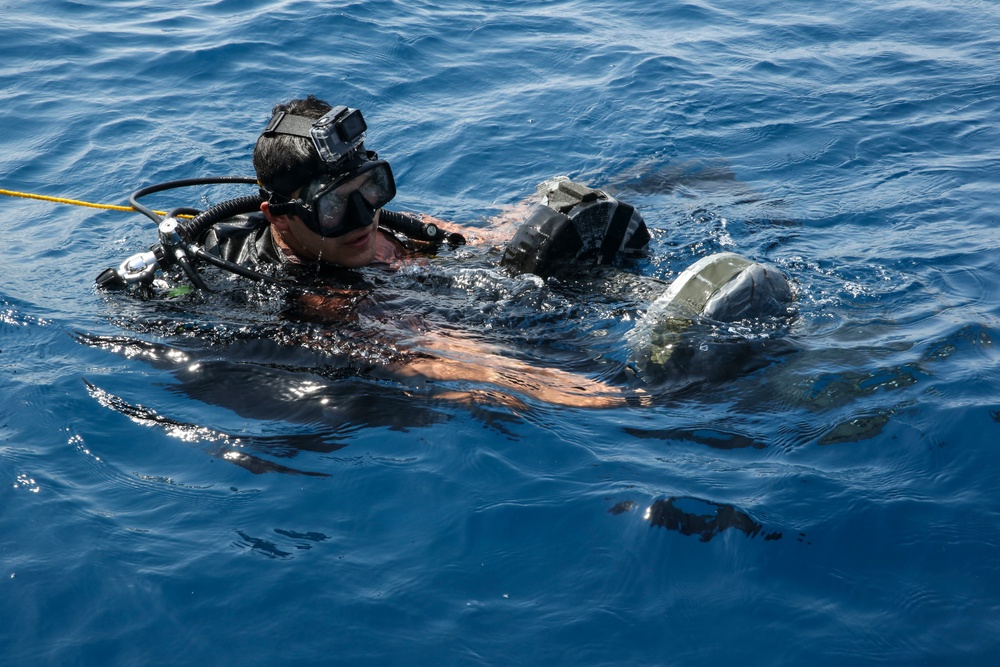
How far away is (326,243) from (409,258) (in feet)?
2.18

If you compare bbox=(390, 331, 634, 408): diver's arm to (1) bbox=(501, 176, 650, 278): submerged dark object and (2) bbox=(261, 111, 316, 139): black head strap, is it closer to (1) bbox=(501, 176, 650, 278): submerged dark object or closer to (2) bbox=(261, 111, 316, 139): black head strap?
(1) bbox=(501, 176, 650, 278): submerged dark object

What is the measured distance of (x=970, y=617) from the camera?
9.12 feet

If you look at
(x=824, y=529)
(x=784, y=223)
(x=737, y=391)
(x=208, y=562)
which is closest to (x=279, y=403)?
(x=208, y=562)

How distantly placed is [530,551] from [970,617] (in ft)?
4.60

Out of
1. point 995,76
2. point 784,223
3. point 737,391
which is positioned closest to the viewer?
point 737,391

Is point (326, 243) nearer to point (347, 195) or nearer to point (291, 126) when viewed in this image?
point (347, 195)

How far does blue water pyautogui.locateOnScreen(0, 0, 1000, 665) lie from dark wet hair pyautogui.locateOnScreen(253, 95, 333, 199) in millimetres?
600

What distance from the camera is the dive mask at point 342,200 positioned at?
4242 mm

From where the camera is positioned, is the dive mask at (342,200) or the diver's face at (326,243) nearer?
the dive mask at (342,200)

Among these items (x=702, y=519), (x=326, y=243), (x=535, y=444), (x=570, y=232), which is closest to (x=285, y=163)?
(x=326, y=243)

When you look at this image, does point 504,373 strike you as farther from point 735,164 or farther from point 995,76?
point 995,76

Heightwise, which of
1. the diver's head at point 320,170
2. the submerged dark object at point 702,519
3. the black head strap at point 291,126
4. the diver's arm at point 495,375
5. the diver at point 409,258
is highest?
the black head strap at point 291,126

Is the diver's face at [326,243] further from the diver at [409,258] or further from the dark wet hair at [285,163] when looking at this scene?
the dark wet hair at [285,163]

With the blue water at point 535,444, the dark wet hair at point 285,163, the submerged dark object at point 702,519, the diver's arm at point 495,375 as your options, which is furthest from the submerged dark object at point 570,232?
the submerged dark object at point 702,519
